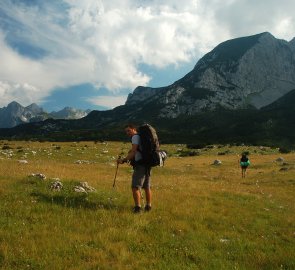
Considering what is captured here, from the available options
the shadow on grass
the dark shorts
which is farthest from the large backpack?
the shadow on grass

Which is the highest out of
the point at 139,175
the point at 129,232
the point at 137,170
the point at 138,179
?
the point at 137,170

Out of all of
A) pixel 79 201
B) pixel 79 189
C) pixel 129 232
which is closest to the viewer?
pixel 129 232

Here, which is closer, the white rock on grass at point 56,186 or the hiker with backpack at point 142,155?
the hiker with backpack at point 142,155

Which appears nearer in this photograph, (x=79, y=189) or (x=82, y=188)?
(x=79, y=189)

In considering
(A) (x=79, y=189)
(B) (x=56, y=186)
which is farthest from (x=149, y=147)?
(B) (x=56, y=186)

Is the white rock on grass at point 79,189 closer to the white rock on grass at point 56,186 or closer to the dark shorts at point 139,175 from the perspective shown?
the white rock on grass at point 56,186

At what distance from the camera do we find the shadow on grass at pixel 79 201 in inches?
545

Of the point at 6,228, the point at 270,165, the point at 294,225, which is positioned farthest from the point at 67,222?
the point at 270,165

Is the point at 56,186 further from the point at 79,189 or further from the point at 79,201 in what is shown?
the point at 79,201

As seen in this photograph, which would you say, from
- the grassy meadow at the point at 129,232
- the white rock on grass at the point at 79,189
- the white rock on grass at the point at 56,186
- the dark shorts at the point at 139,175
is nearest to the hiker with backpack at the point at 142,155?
the dark shorts at the point at 139,175

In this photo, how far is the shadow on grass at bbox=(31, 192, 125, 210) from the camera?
45.4ft

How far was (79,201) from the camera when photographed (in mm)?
14555

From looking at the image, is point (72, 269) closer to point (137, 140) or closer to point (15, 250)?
point (15, 250)

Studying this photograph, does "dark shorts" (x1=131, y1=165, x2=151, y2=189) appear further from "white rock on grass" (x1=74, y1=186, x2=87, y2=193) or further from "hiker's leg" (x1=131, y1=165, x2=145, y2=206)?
"white rock on grass" (x1=74, y1=186, x2=87, y2=193)
